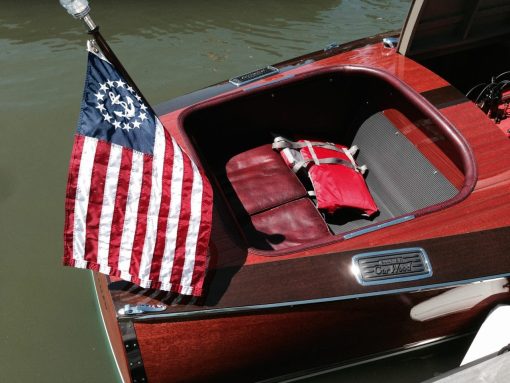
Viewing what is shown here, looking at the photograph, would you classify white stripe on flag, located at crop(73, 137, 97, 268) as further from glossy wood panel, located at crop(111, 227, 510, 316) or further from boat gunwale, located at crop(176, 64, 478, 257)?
boat gunwale, located at crop(176, 64, 478, 257)

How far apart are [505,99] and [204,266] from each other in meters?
2.65

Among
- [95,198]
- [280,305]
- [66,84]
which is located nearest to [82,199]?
[95,198]

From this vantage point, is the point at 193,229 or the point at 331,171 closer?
the point at 193,229

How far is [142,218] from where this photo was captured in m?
1.88

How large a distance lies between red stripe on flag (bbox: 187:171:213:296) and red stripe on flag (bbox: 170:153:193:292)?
53mm

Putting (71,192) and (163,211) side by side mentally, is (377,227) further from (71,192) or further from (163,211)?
(71,192)

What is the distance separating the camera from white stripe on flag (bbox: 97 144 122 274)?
1771 mm

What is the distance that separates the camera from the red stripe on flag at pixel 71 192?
67.7 inches

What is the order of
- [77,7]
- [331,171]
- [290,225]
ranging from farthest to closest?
[331,171] → [290,225] → [77,7]

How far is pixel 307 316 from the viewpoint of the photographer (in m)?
2.12

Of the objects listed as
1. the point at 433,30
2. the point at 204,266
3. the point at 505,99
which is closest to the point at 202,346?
the point at 204,266

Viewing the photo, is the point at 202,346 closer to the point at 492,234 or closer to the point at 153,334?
the point at 153,334

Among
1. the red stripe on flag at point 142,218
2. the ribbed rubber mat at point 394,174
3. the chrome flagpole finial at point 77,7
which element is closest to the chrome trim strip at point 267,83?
the ribbed rubber mat at point 394,174

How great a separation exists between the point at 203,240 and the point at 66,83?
343cm
